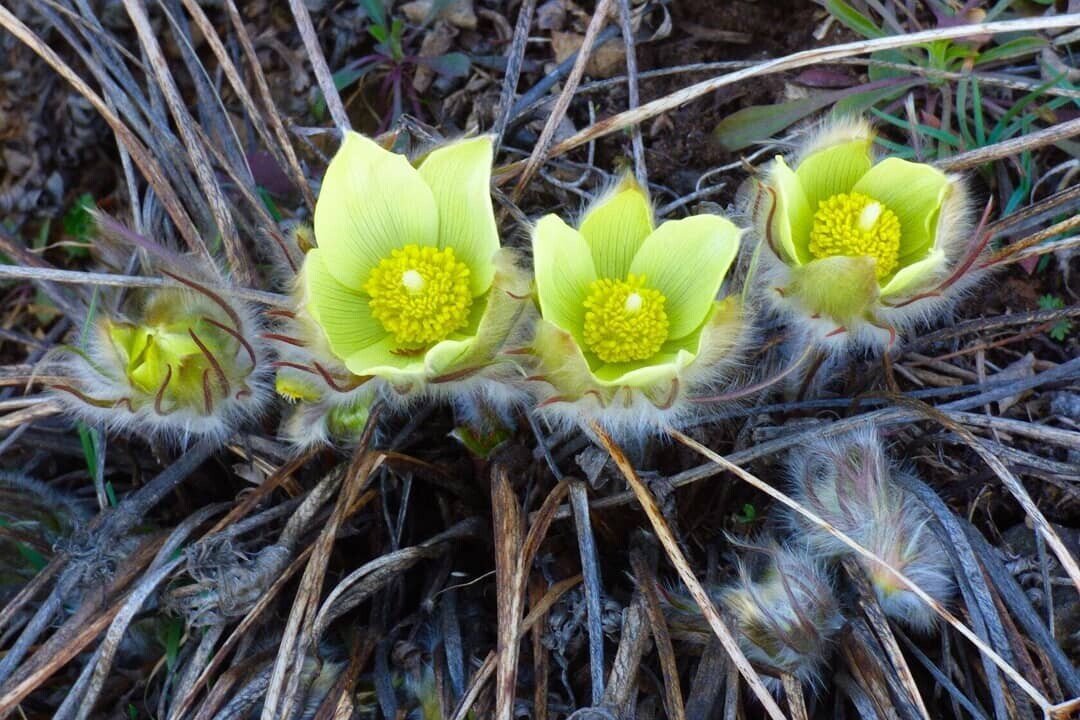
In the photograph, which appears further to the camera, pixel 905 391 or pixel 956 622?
pixel 905 391

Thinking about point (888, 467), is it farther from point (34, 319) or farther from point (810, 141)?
point (34, 319)

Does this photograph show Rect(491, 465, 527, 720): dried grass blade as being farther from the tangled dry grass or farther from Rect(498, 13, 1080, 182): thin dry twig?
Rect(498, 13, 1080, 182): thin dry twig

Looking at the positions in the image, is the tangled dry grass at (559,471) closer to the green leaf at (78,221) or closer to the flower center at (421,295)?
the green leaf at (78,221)

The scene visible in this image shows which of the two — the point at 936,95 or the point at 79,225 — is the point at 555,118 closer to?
the point at 936,95

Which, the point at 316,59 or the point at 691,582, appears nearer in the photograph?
the point at 691,582

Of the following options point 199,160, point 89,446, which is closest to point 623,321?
point 199,160

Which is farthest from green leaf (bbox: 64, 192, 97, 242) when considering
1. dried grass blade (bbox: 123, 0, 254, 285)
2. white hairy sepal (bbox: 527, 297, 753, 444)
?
white hairy sepal (bbox: 527, 297, 753, 444)

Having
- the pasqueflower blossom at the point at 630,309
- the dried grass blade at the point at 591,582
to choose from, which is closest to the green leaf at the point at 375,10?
the pasqueflower blossom at the point at 630,309

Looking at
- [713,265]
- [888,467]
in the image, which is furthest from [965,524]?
[713,265]
